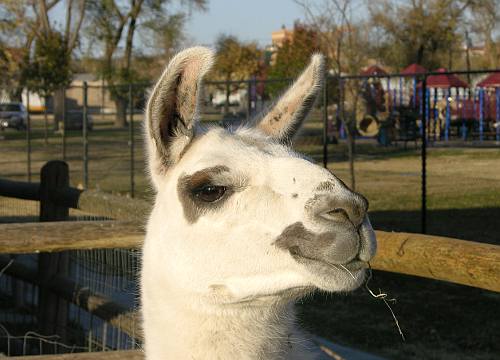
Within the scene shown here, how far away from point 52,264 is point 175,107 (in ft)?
11.8

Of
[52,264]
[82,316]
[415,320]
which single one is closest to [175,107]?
[52,264]

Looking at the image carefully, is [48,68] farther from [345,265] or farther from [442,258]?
[345,265]

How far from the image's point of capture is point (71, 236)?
3848mm

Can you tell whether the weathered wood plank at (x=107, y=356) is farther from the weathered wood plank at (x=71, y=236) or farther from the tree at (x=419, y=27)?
the tree at (x=419, y=27)

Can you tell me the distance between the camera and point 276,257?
218 centimetres

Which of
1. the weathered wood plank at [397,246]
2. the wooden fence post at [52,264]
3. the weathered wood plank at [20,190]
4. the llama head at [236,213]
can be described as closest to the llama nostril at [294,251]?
the llama head at [236,213]

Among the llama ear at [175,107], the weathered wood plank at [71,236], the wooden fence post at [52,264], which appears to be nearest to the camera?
the llama ear at [175,107]

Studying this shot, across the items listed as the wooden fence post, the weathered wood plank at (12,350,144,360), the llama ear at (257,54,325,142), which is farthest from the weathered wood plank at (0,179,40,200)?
the llama ear at (257,54,325,142)

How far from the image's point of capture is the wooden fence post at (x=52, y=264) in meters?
5.65

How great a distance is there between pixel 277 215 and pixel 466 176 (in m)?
13.8

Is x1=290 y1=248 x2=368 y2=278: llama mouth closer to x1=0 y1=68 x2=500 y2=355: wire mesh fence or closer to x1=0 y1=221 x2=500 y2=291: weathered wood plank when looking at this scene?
x1=0 y1=68 x2=500 y2=355: wire mesh fence

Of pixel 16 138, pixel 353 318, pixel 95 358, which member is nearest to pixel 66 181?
pixel 95 358

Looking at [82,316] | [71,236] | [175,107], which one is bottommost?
[82,316]

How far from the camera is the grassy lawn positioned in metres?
6.69
